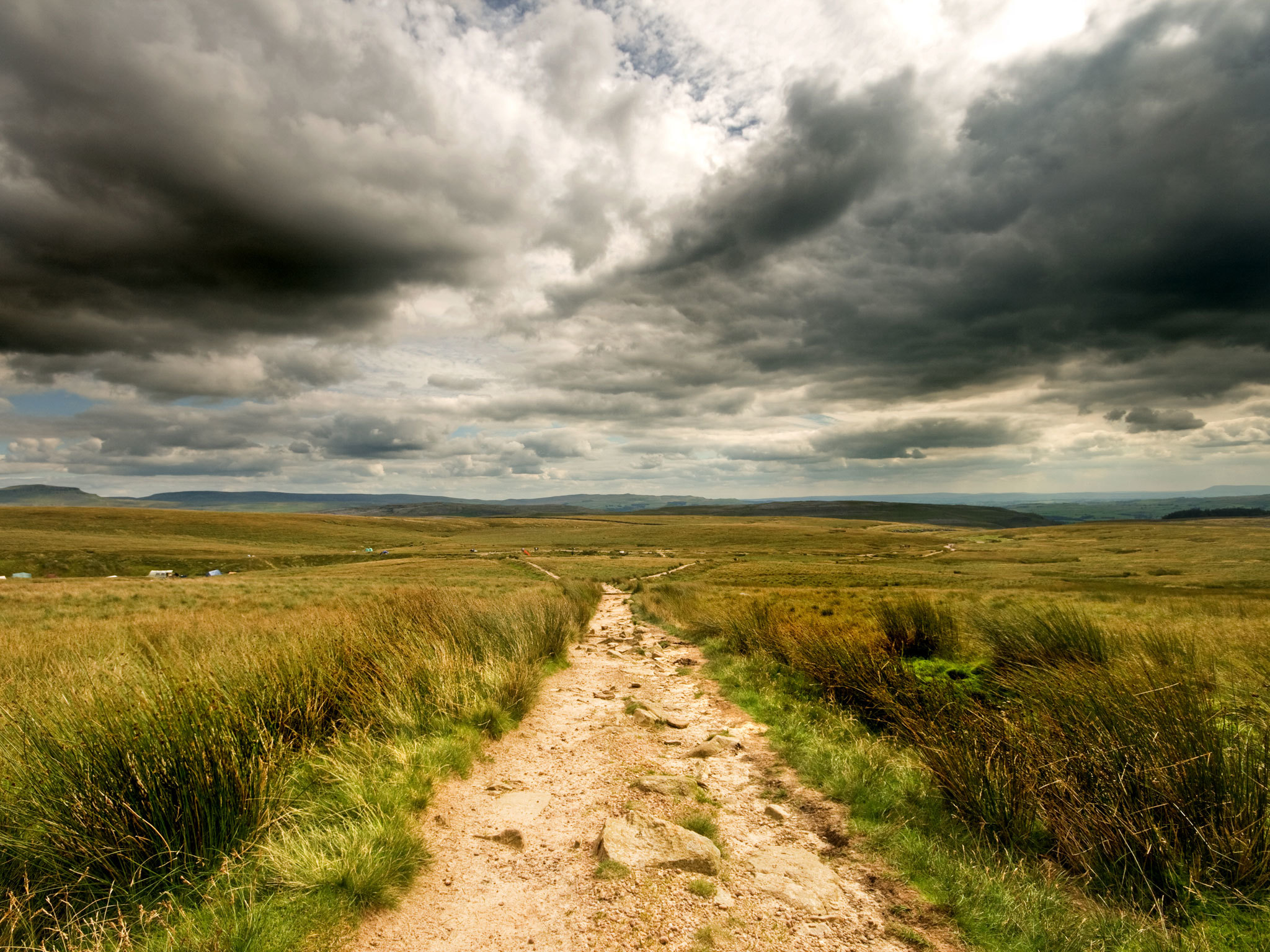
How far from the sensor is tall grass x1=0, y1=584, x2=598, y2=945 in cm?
391

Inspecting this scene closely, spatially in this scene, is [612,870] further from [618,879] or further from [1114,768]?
[1114,768]

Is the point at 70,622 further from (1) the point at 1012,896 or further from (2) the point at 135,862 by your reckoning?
(1) the point at 1012,896

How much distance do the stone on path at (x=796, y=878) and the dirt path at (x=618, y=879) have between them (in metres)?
0.01

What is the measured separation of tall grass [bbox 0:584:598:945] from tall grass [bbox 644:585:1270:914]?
5.95 meters

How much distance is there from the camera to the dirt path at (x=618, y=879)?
3900 mm

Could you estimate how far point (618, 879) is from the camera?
14.8 ft

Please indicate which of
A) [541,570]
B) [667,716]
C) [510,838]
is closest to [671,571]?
[541,570]

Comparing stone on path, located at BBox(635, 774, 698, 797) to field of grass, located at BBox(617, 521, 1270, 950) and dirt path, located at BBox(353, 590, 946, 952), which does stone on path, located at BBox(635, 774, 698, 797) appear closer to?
dirt path, located at BBox(353, 590, 946, 952)

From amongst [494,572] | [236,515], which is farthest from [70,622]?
[236,515]

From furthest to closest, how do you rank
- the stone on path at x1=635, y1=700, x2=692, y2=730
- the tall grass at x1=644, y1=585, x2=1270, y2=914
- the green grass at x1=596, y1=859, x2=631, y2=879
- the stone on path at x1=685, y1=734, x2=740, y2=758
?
the stone on path at x1=635, y1=700, x2=692, y2=730
the stone on path at x1=685, y1=734, x2=740, y2=758
the green grass at x1=596, y1=859, x2=631, y2=879
the tall grass at x1=644, y1=585, x2=1270, y2=914

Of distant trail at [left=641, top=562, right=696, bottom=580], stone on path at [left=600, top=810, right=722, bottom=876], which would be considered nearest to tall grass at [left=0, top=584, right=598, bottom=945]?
stone on path at [left=600, top=810, right=722, bottom=876]

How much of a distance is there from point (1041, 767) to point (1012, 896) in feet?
5.03

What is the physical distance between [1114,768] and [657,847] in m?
4.16

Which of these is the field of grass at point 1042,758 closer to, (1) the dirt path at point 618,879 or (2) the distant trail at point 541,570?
(1) the dirt path at point 618,879
